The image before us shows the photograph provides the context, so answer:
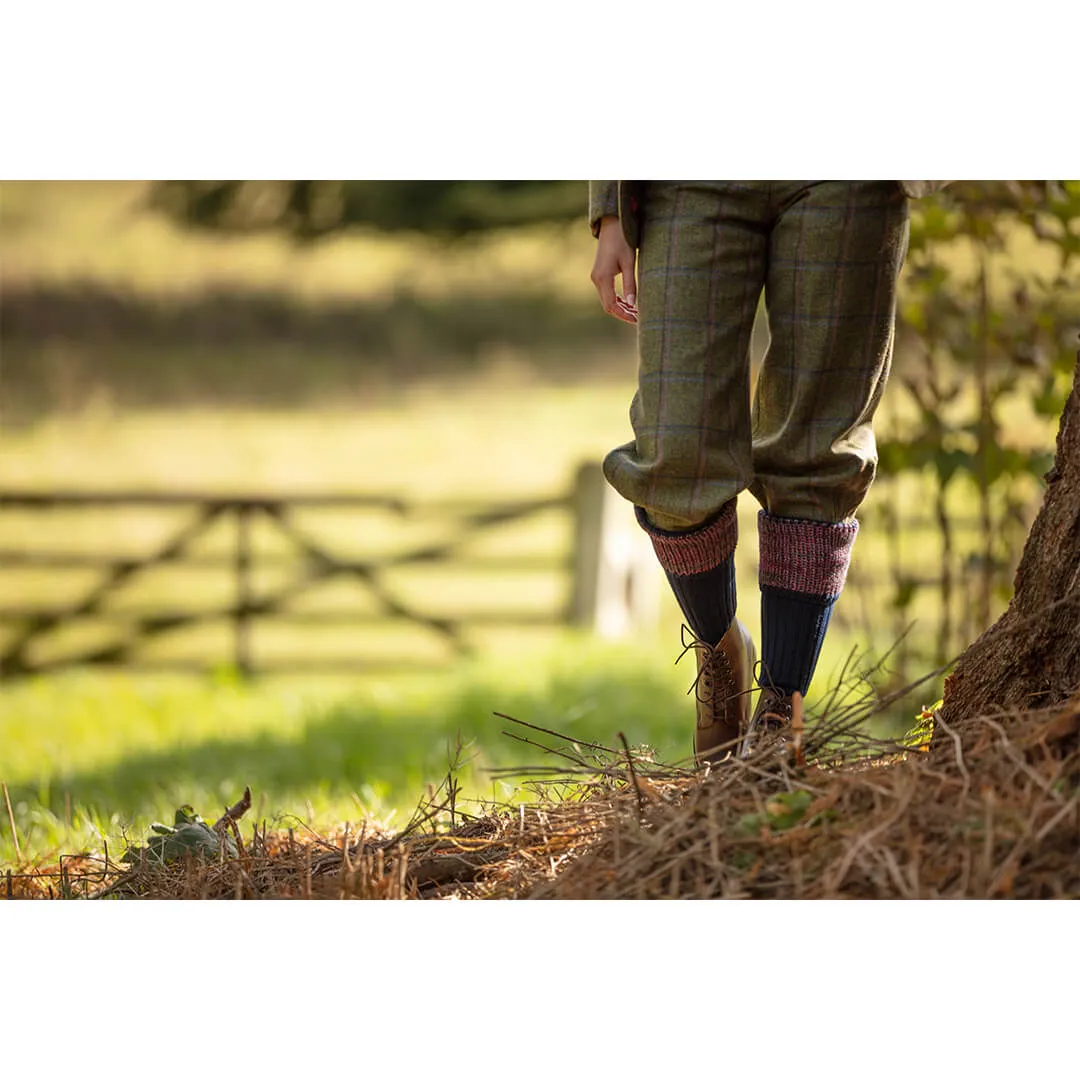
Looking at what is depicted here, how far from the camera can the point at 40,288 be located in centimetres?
1298

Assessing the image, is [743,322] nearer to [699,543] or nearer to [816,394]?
[816,394]

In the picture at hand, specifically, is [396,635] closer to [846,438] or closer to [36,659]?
[36,659]

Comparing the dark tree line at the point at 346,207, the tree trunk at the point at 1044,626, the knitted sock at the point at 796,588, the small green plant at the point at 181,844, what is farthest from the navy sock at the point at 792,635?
the dark tree line at the point at 346,207

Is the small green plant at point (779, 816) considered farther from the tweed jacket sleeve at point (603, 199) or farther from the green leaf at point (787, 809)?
the tweed jacket sleeve at point (603, 199)

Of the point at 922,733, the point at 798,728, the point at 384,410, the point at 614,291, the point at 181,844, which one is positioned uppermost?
the point at 614,291

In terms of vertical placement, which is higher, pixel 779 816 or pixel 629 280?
pixel 629 280

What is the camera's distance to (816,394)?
1.61m

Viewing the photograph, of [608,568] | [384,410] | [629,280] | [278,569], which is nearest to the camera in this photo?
[629,280]

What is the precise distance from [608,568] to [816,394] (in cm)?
529

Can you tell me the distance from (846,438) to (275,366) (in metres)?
11.2

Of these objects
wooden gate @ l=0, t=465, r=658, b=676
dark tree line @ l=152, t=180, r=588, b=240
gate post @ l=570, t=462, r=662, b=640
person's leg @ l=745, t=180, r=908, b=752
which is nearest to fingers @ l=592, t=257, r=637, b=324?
person's leg @ l=745, t=180, r=908, b=752

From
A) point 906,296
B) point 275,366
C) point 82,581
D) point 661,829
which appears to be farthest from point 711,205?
point 275,366

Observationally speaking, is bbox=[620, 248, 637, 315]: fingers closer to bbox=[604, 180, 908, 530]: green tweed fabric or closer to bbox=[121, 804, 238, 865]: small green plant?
bbox=[604, 180, 908, 530]: green tweed fabric

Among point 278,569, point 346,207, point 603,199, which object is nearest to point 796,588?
point 603,199
